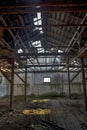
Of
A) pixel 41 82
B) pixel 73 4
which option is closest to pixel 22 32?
pixel 73 4

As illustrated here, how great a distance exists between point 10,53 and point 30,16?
64.7 inches

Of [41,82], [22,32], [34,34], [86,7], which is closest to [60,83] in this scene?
[41,82]

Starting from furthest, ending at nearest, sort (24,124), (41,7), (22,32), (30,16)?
(22,32) < (30,16) < (24,124) < (41,7)

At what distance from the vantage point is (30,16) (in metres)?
6.68

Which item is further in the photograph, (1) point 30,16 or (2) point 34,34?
(2) point 34,34

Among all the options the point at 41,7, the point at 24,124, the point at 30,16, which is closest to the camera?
the point at 41,7

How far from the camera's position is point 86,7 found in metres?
3.69

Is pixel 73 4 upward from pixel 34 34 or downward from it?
downward

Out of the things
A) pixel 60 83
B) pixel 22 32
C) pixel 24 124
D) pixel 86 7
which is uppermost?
pixel 22 32

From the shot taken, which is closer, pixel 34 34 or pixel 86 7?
pixel 86 7

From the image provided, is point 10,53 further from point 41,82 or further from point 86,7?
point 41,82

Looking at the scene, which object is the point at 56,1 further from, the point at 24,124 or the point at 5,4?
the point at 24,124

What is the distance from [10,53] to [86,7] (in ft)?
13.2

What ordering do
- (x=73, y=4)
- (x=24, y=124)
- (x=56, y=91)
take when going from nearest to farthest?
1. (x=73, y=4)
2. (x=24, y=124)
3. (x=56, y=91)
